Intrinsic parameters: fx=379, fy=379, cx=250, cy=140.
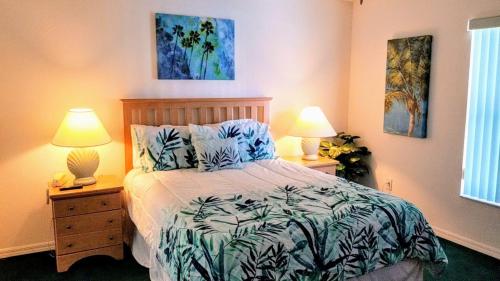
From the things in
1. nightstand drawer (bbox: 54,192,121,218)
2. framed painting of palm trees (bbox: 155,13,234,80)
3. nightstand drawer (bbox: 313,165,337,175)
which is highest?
framed painting of palm trees (bbox: 155,13,234,80)

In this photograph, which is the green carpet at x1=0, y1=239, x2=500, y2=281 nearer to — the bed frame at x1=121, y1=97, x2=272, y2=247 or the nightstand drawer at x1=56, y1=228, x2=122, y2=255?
the nightstand drawer at x1=56, y1=228, x2=122, y2=255

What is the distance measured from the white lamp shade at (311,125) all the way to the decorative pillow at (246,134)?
40 cm

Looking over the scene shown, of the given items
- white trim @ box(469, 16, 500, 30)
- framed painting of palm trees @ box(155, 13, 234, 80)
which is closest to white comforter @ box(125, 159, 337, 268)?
framed painting of palm trees @ box(155, 13, 234, 80)

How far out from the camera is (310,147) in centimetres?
383

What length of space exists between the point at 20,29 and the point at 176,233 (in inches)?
81.2

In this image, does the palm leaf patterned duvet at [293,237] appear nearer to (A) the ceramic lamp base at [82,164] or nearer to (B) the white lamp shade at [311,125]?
(A) the ceramic lamp base at [82,164]

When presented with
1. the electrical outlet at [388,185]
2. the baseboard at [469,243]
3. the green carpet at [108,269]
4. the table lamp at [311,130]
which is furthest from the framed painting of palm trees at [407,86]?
the green carpet at [108,269]

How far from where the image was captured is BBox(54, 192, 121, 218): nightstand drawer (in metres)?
2.69

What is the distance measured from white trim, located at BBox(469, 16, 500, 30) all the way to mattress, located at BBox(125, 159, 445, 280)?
1.63m

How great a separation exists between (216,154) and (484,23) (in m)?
2.30

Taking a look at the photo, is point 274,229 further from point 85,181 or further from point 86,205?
Result: point 85,181

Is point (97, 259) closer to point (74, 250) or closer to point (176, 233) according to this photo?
point (74, 250)

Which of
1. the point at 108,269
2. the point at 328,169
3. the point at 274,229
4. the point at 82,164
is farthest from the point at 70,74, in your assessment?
the point at 328,169

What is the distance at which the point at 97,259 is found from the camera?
9.72 ft
